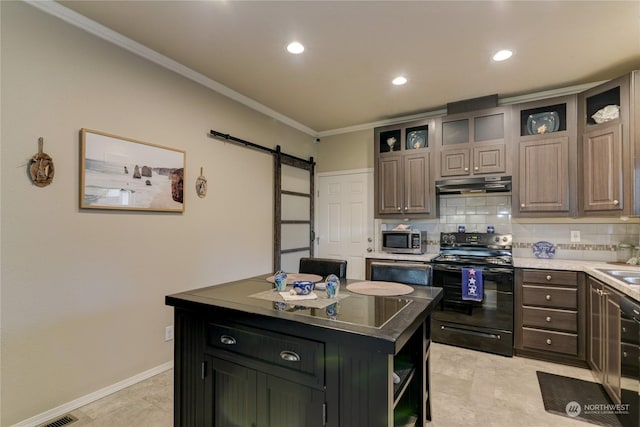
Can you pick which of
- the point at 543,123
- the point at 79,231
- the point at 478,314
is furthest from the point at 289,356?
the point at 543,123

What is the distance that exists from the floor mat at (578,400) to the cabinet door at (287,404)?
1906 mm

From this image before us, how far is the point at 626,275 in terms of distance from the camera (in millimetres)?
2373

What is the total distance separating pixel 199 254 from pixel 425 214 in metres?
2.59

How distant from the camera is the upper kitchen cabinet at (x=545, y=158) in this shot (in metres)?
3.04

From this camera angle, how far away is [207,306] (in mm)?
1535

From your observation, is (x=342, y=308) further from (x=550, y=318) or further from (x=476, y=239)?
(x=476, y=239)

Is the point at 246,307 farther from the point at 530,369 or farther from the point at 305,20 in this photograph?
the point at 530,369

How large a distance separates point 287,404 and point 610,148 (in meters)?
3.30

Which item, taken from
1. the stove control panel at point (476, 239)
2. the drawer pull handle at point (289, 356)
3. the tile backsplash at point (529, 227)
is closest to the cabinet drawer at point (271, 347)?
A: the drawer pull handle at point (289, 356)

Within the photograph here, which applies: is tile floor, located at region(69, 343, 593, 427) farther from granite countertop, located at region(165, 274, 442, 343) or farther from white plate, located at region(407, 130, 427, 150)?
white plate, located at region(407, 130, 427, 150)

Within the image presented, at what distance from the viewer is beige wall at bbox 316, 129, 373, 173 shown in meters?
4.46

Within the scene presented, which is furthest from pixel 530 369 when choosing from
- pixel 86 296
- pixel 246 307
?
pixel 86 296

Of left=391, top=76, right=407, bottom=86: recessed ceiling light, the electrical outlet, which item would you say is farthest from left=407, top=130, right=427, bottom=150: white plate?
the electrical outlet

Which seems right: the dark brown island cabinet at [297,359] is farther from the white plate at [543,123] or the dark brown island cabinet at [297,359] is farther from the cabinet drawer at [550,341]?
the white plate at [543,123]
